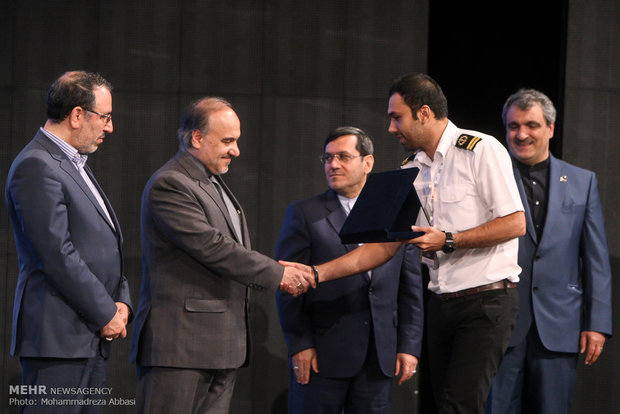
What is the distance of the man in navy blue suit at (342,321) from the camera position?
3.22 meters

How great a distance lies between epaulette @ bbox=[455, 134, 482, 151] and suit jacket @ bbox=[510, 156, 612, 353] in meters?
0.77

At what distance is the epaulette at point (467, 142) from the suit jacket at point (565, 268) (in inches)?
30.2

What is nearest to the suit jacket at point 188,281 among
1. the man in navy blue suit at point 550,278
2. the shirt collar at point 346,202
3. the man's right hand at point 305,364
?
the man's right hand at point 305,364

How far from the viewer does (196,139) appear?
2.97 metres

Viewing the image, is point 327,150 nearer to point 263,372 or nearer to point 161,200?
point 161,200

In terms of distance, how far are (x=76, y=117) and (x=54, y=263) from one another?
0.62 meters

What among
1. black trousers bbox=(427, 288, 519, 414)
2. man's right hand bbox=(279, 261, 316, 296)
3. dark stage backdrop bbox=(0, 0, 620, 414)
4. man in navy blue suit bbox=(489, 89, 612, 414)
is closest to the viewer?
black trousers bbox=(427, 288, 519, 414)

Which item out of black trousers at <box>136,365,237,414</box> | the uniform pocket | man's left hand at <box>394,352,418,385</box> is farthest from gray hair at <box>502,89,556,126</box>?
black trousers at <box>136,365,237,414</box>

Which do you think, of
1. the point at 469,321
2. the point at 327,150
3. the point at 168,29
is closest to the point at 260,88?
the point at 168,29

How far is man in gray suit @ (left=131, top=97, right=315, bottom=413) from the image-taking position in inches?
106

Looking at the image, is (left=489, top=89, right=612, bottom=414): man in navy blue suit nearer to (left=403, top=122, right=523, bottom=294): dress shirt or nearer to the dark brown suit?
(left=403, top=122, right=523, bottom=294): dress shirt

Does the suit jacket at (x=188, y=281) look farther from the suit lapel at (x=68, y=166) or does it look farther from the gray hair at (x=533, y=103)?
the gray hair at (x=533, y=103)

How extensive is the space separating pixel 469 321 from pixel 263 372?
77.2 inches

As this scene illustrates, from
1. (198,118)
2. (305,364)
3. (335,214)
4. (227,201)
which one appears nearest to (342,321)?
(305,364)
